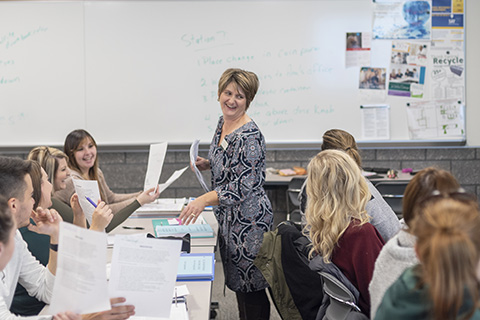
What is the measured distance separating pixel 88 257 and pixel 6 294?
56cm

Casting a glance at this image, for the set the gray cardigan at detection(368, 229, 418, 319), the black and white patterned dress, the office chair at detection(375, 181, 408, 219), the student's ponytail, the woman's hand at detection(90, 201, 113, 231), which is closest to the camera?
the student's ponytail

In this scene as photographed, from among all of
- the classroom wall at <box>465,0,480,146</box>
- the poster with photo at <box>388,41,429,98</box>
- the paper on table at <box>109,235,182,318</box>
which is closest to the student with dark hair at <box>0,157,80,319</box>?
the paper on table at <box>109,235,182,318</box>

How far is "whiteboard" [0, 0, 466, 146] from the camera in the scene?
4504mm

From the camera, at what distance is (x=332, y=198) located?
1.95m

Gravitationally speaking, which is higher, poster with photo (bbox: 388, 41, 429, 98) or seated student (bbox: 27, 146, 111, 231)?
poster with photo (bbox: 388, 41, 429, 98)

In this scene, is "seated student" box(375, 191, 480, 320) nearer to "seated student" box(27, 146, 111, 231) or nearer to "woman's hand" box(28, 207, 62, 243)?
"woman's hand" box(28, 207, 62, 243)

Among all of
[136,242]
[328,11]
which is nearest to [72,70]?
[328,11]

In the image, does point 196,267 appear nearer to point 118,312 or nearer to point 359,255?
point 359,255

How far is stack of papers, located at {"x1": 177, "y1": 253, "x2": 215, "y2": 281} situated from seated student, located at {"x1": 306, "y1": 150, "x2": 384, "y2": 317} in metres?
0.38

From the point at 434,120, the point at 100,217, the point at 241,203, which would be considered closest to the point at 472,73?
the point at 434,120

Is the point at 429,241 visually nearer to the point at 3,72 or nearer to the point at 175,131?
the point at 175,131

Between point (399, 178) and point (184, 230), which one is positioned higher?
point (399, 178)

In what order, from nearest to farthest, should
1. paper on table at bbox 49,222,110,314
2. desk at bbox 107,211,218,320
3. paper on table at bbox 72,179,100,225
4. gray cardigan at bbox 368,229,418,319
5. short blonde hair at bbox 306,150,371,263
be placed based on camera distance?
paper on table at bbox 49,222,110,314 < gray cardigan at bbox 368,229,418,319 < desk at bbox 107,211,218,320 < short blonde hair at bbox 306,150,371,263 < paper on table at bbox 72,179,100,225

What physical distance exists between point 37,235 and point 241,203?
3.14 ft
